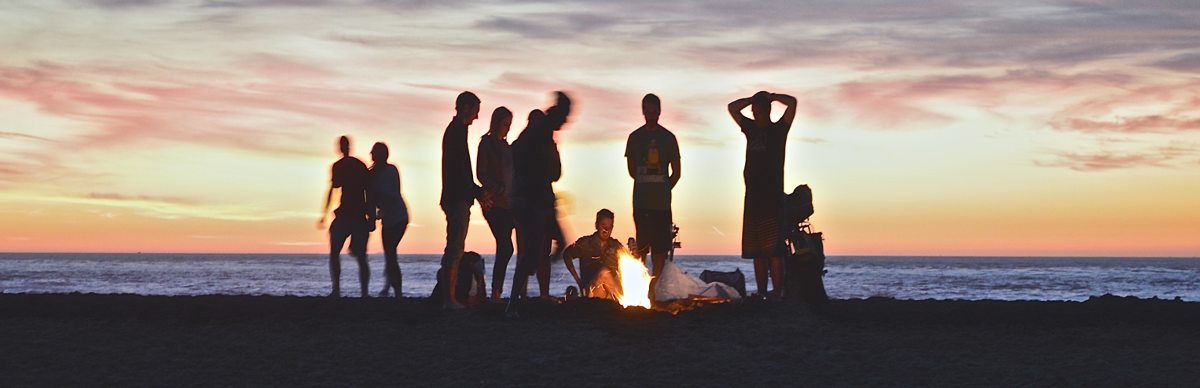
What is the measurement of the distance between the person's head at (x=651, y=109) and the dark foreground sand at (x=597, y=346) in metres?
1.69

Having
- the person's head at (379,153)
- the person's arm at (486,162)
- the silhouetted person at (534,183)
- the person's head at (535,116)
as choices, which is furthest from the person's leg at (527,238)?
the person's head at (379,153)

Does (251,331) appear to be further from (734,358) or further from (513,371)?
(734,358)

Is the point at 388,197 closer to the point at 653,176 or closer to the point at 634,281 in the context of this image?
the point at 634,281

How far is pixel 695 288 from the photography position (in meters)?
8.63

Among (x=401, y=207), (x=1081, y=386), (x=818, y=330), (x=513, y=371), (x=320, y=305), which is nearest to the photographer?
(x=1081, y=386)

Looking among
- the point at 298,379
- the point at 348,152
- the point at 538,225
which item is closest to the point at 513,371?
the point at 298,379

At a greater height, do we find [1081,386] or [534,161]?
[534,161]

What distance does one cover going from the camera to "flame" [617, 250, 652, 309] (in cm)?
880

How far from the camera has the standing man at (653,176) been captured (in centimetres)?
823

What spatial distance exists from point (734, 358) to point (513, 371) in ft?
4.71

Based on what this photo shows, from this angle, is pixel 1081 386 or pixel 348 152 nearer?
pixel 1081 386

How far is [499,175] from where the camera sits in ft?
24.9

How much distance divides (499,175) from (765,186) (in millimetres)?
2435

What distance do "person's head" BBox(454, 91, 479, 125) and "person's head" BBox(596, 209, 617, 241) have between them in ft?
8.11
